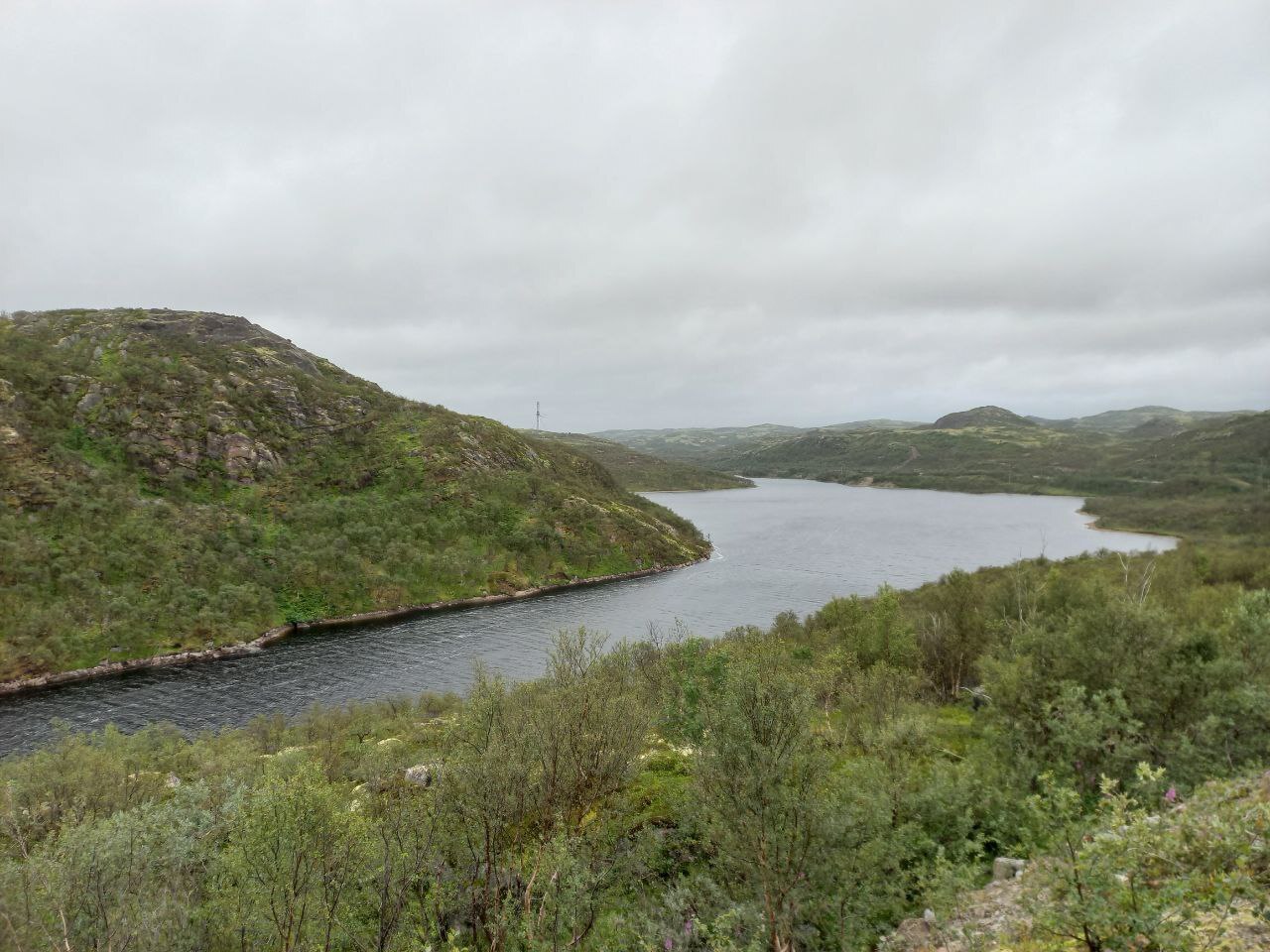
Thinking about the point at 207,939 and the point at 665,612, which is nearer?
the point at 207,939

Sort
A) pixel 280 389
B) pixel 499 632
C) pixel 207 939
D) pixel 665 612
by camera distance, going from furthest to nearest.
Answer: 1. pixel 280 389
2. pixel 665 612
3. pixel 499 632
4. pixel 207 939

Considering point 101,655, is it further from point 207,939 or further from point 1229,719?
point 1229,719

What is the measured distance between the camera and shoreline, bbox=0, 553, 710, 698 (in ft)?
230

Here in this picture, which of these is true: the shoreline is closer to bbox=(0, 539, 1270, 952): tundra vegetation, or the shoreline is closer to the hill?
the hill

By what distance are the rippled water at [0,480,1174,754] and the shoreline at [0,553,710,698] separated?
8.55ft

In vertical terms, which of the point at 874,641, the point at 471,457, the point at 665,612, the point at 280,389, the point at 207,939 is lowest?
the point at 665,612

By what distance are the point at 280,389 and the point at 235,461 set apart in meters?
35.2

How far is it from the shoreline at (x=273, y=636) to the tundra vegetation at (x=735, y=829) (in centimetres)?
5893

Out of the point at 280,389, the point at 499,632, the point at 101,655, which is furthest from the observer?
the point at 280,389

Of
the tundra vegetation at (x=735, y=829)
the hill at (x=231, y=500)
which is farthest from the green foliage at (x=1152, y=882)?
the hill at (x=231, y=500)

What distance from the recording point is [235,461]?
124938 mm

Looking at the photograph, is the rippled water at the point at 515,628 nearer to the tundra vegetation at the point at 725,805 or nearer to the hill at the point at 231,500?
the hill at the point at 231,500

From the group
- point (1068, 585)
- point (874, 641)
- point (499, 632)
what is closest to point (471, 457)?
point (499, 632)

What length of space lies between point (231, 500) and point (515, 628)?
69.9 m
